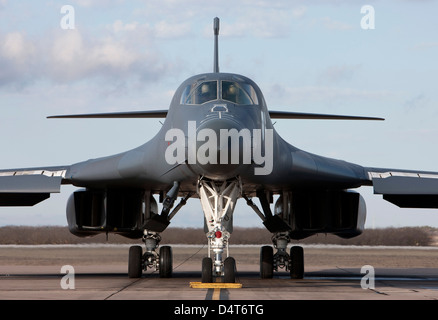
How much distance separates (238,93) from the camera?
1415 centimetres

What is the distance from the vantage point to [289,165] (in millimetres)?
15867

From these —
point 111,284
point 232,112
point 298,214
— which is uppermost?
point 232,112

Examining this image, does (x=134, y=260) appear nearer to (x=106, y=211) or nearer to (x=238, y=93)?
(x=106, y=211)

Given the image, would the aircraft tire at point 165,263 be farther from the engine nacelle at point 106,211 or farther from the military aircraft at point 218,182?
the engine nacelle at point 106,211

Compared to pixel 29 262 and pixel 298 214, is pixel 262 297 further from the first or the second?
pixel 29 262

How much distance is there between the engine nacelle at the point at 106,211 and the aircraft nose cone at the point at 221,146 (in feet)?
17.5

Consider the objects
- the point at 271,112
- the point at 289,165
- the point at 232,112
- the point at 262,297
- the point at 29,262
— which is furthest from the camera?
the point at 29,262

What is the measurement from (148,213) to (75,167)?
6.38ft

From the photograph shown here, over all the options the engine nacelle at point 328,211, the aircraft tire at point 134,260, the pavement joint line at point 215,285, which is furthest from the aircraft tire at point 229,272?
the engine nacelle at point 328,211

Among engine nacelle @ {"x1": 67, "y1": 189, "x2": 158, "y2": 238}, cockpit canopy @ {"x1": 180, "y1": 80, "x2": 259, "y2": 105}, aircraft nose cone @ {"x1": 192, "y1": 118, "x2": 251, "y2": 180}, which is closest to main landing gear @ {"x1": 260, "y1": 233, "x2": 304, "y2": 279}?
engine nacelle @ {"x1": 67, "y1": 189, "x2": 158, "y2": 238}

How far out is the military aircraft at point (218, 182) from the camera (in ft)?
43.8
